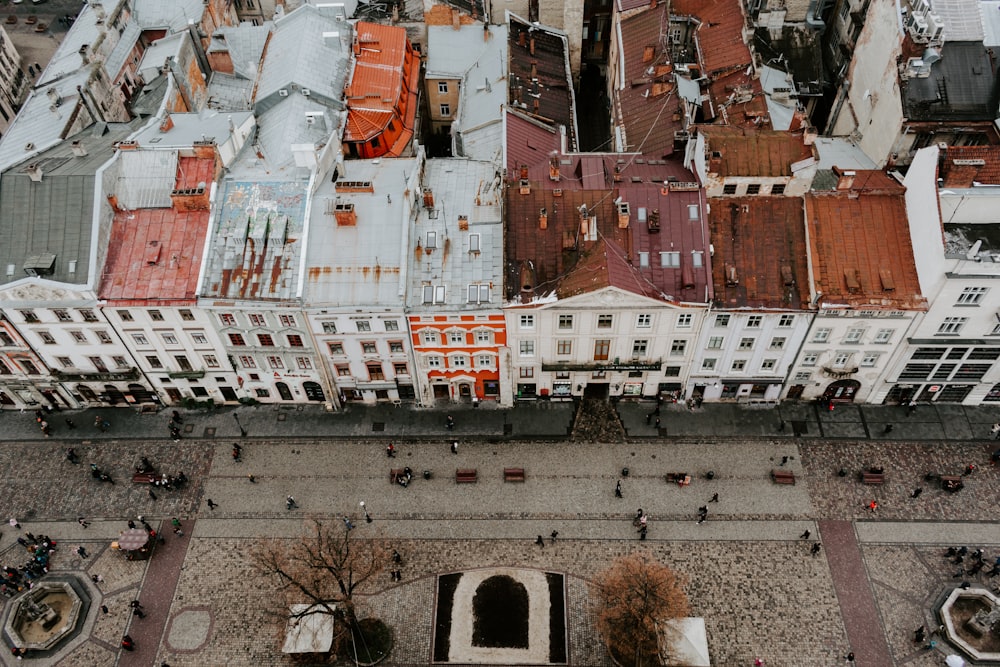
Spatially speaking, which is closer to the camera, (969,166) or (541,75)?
(969,166)

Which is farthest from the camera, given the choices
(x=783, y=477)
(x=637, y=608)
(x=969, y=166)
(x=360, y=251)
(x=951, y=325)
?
(x=783, y=477)

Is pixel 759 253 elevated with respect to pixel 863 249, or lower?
elevated

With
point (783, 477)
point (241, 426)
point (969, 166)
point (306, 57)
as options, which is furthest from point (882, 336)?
point (306, 57)

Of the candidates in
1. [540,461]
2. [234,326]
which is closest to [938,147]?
[540,461]

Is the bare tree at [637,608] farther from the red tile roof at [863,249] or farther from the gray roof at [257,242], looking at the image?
the gray roof at [257,242]

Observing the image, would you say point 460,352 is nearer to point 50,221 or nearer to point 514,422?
point 514,422

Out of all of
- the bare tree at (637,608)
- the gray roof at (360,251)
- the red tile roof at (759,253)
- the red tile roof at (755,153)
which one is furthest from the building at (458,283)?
the bare tree at (637,608)
